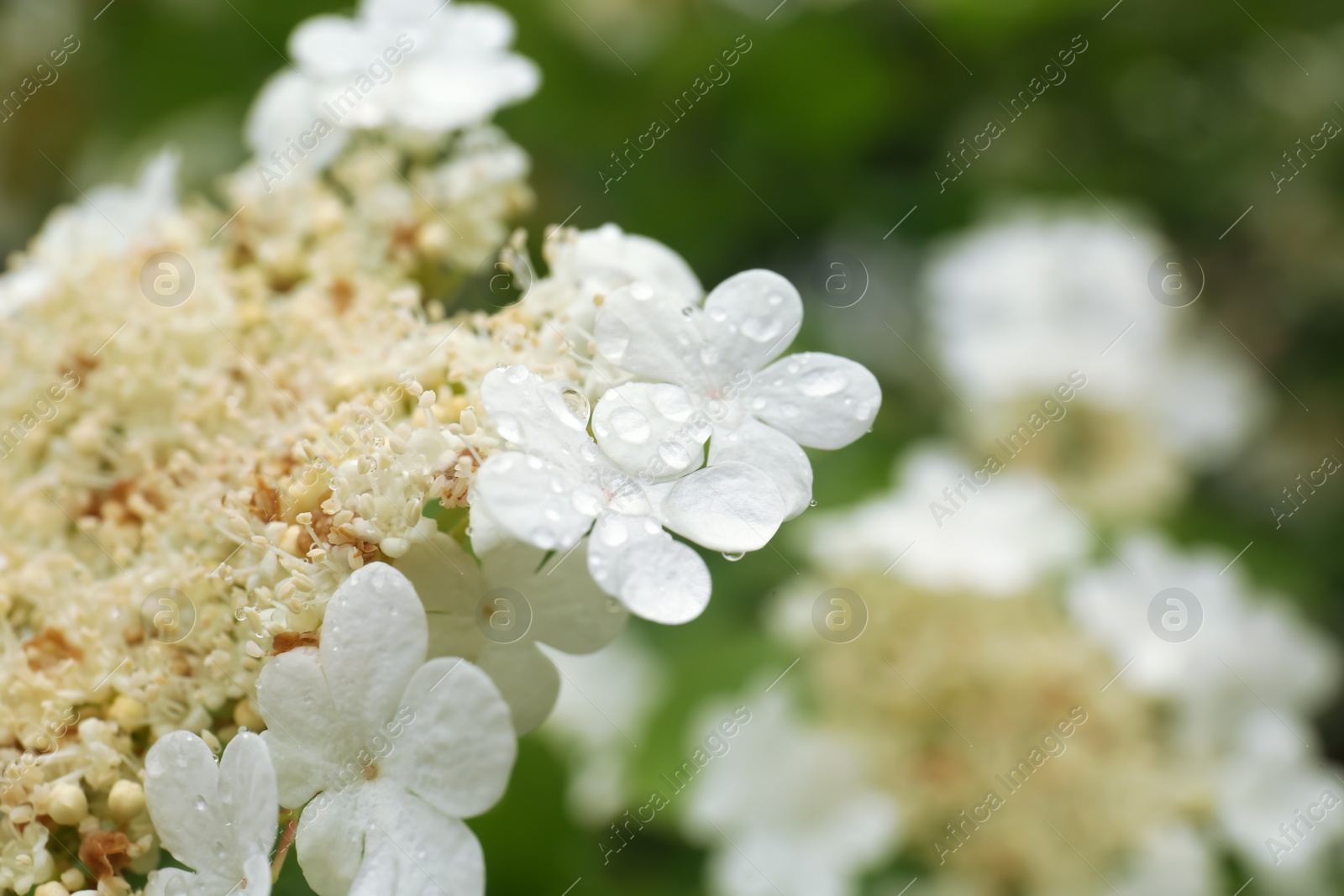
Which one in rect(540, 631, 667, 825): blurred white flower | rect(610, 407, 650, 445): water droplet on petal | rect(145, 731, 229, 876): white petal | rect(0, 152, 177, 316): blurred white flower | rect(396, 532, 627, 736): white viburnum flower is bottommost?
rect(540, 631, 667, 825): blurred white flower

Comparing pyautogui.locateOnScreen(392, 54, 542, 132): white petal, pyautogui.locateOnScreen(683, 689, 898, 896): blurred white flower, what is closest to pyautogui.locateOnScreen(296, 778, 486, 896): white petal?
pyautogui.locateOnScreen(392, 54, 542, 132): white petal

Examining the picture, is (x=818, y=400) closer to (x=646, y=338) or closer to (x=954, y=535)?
(x=646, y=338)

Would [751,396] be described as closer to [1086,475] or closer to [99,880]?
[99,880]

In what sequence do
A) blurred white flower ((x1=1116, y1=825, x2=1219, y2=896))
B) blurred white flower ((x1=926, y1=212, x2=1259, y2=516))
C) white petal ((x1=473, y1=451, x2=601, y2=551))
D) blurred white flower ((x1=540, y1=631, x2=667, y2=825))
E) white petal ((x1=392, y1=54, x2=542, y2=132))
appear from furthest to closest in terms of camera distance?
1. blurred white flower ((x1=926, y1=212, x2=1259, y2=516))
2. blurred white flower ((x1=540, y1=631, x2=667, y2=825))
3. blurred white flower ((x1=1116, y1=825, x2=1219, y2=896))
4. white petal ((x1=392, y1=54, x2=542, y2=132))
5. white petal ((x1=473, y1=451, x2=601, y2=551))

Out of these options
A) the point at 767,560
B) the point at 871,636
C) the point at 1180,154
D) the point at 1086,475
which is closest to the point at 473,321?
the point at 871,636

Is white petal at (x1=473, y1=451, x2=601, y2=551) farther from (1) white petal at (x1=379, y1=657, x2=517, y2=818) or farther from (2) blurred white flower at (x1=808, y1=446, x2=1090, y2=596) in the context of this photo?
(2) blurred white flower at (x1=808, y1=446, x2=1090, y2=596)

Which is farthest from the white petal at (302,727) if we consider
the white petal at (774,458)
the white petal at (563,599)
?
the white petal at (774,458)

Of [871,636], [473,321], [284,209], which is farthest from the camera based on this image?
[871,636]
